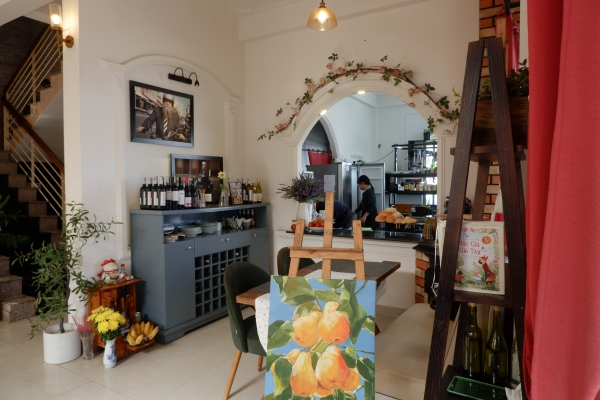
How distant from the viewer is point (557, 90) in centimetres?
69

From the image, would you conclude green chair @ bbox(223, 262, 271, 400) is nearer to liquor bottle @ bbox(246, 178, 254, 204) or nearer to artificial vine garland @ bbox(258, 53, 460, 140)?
liquor bottle @ bbox(246, 178, 254, 204)

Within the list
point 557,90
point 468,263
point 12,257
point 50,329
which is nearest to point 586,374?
point 557,90

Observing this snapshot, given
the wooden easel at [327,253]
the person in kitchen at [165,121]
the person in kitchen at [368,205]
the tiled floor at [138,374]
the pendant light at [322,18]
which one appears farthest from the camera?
the person in kitchen at [368,205]

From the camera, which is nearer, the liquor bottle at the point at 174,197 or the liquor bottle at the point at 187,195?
the liquor bottle at the point at 174,197

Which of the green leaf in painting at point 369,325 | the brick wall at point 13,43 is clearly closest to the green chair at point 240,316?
the green leaf in painting at point 369,325

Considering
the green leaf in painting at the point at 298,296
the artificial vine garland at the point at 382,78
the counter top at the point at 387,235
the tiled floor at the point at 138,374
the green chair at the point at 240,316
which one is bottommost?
the tiled floor at the point at 138,374

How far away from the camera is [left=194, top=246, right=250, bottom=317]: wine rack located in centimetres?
435

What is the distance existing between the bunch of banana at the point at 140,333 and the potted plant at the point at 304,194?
232 centimetres

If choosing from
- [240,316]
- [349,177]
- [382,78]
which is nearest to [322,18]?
[382,78]

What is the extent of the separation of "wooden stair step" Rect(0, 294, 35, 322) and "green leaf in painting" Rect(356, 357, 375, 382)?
4.49 m

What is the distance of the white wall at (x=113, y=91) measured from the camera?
147 inches

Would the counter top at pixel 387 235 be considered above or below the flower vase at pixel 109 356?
above

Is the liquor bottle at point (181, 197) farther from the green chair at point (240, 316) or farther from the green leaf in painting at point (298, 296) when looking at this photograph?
the green leaf in painting at point (298, 296)

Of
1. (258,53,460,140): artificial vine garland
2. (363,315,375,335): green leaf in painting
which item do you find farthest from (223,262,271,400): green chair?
(258,53,460,140): artificial vine garland
